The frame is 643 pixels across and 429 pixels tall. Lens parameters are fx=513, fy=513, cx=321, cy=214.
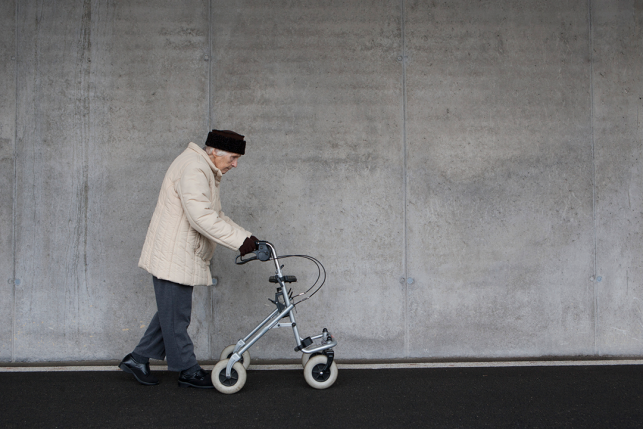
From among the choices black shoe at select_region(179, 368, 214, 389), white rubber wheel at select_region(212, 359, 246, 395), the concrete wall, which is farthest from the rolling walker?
the concrete wall

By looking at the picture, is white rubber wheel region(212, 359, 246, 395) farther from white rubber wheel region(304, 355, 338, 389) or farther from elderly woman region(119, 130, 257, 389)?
white rubber wheel region(304, 355, 338, 389)

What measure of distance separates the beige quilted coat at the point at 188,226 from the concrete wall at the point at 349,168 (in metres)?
0.86

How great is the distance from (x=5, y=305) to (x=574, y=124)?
499cm

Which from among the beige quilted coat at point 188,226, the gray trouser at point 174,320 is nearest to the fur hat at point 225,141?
the beige quilted coat at point 188,226

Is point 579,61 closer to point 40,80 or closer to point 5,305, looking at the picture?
point 40,80

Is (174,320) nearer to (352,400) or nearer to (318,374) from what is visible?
(318,374)

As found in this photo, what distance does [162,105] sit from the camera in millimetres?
4273

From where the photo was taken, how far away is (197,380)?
3.47m

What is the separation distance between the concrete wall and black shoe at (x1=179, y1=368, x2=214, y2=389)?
759mm

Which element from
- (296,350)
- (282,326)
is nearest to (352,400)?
(296,350)

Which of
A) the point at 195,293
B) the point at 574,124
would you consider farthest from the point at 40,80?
the point at 574,124

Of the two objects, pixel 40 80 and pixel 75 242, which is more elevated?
pixel 40 80

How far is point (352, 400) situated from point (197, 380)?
1.06 meters

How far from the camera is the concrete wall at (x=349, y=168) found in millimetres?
4246
